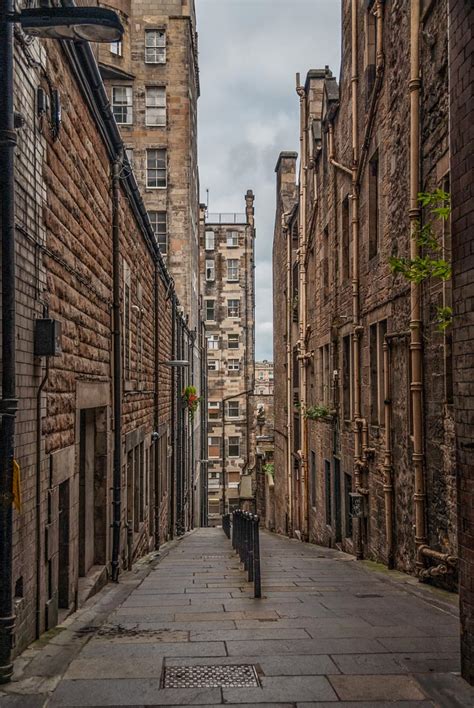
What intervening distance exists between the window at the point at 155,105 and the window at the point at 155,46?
1280mm

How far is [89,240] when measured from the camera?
8.66 m

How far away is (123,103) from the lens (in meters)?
33.7

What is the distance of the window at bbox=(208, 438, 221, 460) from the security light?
50.2 m

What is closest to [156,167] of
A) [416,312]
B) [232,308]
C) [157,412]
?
[157,412]

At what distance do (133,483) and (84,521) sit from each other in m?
3.95

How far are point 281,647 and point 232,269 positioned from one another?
51546 mm

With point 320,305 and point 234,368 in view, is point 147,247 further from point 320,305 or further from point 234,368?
point 234,368

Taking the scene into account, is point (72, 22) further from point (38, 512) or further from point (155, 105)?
point (155, 105)

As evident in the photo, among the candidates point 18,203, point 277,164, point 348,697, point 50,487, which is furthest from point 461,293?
point 277,164

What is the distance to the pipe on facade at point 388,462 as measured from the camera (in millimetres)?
11266

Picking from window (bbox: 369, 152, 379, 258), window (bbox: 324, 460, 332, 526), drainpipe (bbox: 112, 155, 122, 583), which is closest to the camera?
drainpipe (bbox: 112, 155, 122, 583)

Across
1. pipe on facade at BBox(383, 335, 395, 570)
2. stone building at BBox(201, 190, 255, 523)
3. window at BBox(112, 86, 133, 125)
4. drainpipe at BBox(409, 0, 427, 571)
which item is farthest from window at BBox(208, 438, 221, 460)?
drainpipe at BBox(409, 0, 427, 571)

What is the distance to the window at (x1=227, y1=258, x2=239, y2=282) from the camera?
186 feet

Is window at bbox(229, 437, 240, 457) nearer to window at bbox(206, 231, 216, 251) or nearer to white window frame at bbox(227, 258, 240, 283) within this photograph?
white window frame at bbox(227, 258, 240, 283)
